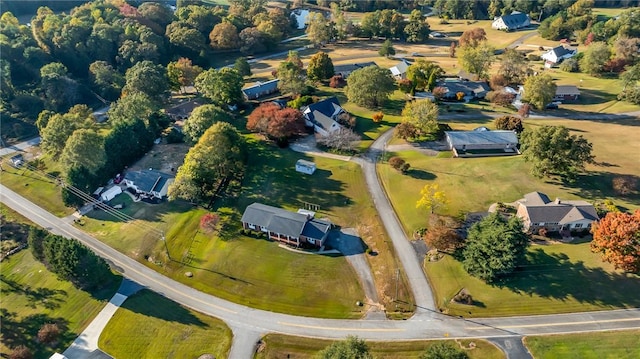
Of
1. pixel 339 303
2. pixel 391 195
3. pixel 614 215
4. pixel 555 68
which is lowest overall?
pixel 339 303

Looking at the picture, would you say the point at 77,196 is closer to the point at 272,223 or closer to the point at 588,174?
the point at 272,223

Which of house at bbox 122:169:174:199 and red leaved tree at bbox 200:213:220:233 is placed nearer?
red leaved tree at bbox 200:213:220:233

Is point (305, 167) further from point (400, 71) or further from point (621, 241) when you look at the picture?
point (400, 71)

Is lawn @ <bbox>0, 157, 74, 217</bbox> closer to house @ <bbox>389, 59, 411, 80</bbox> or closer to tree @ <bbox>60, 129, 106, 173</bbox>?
tree @ <bbox>60, 129, 106, 173</bbox>

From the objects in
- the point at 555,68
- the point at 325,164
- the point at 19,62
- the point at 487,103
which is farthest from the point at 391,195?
the point at 19,62

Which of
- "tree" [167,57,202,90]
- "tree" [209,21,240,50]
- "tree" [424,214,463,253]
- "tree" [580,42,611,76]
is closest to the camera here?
"tree" [424,214,463,253]

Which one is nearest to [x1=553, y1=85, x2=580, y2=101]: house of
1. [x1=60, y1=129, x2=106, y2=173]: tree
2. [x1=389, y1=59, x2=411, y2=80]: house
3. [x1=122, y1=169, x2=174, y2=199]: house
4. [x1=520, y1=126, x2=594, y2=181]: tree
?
[x1=520, y1=126, x2=594, y2=181]: tree
